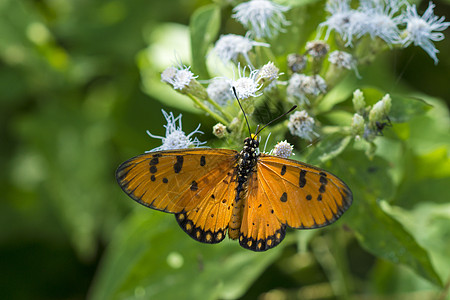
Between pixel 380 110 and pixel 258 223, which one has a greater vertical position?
pixel 380 110

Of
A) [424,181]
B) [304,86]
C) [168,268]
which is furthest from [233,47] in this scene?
[424,181]

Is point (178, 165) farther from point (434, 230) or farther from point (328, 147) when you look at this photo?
point (434, 230)

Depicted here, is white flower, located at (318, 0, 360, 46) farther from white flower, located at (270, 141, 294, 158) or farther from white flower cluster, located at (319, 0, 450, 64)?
white flower, located at (270, 141, 294, 158)

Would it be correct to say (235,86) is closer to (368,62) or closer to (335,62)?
(335,62)

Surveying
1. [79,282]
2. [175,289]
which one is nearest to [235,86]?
[175,289]

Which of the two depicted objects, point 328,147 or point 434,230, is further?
point 434,230

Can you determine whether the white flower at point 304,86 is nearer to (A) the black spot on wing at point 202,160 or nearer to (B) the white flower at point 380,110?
(B) the white flower at point 380,110

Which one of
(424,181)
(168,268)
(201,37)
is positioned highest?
(201,37)

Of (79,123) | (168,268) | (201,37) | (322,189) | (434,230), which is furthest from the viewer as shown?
(79,123)
